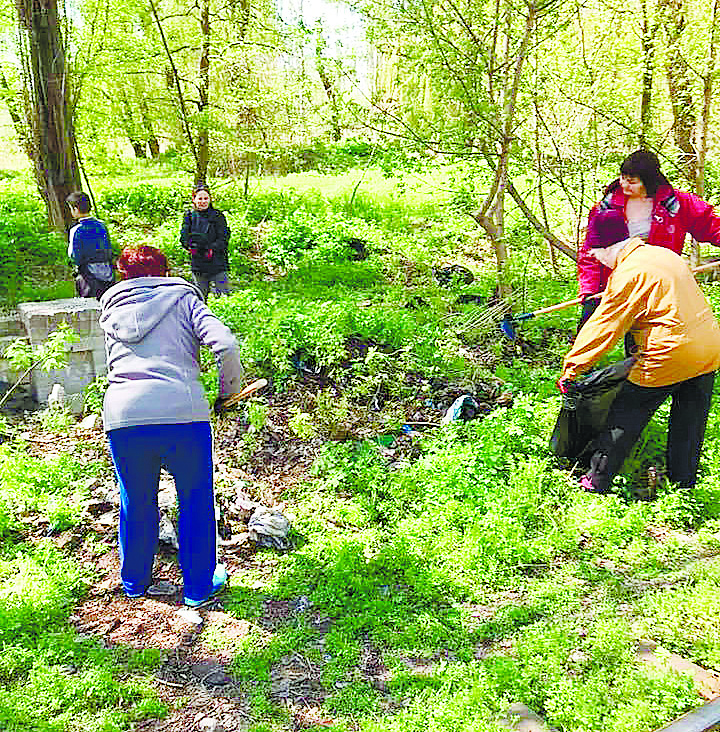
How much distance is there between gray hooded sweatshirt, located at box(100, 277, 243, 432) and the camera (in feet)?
12.0

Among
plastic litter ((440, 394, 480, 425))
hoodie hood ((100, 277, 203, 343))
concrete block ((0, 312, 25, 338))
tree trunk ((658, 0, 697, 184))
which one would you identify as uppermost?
tree trunk ((658, 0, 697, 184))

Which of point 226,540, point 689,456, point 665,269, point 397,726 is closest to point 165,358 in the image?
point 226,540

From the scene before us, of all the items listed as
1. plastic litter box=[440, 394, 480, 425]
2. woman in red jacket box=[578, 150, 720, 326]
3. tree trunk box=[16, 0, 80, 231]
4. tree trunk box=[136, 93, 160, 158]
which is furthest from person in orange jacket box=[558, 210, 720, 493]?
tree trunk box=[136, 93, 160, 158]

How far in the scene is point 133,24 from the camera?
12.8 m

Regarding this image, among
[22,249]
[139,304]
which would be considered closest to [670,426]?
[139,304]

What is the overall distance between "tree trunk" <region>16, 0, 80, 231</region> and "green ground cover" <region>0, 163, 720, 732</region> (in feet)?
15.5

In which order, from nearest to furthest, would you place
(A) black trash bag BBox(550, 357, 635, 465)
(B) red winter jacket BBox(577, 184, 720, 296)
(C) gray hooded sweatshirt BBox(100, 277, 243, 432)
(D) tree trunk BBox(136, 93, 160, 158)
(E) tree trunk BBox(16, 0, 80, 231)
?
(C) gray hooded sweatshirt BBox(100, 277, 243, 432) → (A) black trash bag BBox(550, 357, 635, 465) → (B) red winter jacket BBox(577, 184, 720, 296) → (E) tree trunk BBox(16, 0, 80, 231) → (D) tree trunk BBox(136, 93, 160, 158)

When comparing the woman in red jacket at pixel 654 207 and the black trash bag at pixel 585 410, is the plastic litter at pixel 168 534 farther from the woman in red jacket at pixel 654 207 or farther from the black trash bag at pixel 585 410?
the woman in red jacket at pixel 654 207

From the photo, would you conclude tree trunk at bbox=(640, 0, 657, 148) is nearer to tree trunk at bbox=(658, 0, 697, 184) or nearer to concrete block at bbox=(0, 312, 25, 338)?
tree trunk at bbox=(658, 0, 697, 184)

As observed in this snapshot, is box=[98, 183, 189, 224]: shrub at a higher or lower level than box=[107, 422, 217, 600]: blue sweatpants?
higher

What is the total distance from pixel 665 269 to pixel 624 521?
4.99ft

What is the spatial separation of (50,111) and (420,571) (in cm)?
861

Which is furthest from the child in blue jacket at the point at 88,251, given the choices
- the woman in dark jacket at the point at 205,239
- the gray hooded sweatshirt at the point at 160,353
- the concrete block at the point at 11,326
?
the gray hooded sweatshirt at the point at 160,353

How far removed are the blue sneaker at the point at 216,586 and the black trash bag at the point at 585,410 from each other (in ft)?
7.76
